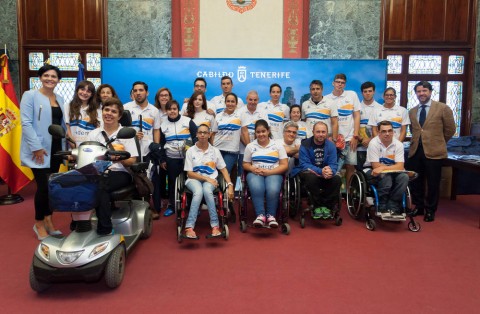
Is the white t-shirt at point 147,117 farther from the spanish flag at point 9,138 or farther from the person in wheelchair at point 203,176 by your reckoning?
the spanish flag at point 9,138

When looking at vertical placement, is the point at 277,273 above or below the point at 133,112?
below

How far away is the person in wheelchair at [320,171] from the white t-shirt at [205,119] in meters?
Answer: 0.92

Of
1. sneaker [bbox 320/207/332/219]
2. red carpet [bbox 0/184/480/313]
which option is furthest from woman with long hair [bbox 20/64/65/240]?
sneaker [bbox 320/207/332/219]

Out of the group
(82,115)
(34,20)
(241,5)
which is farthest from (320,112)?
(34,20)

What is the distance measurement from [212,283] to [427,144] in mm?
2742

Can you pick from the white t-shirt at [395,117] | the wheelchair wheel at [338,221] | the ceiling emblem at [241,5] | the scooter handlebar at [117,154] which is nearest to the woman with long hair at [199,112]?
the wheelchair wheel at [338,221]

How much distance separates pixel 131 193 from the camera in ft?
9.77

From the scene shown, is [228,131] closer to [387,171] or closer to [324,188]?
[324,188]

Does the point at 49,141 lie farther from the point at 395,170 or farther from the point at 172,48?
the point at 172,48

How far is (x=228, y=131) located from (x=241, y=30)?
10.0 feet

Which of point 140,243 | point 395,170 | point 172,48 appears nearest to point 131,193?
point 140,243

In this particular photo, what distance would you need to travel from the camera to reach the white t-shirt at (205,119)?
13.6ft

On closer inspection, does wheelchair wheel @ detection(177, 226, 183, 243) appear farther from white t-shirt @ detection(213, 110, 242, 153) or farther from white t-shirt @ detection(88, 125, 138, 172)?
white t-shirt @ detection(213, 110, 242, 153)

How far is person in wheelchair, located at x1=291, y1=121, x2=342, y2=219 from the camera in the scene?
3.78m
